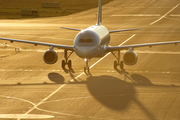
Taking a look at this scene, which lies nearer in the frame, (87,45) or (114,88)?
(114,88)

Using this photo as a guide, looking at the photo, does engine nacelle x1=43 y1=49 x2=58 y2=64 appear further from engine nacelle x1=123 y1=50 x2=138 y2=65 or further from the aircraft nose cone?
engine nacelle x1=123 y1=50 x2=138 y2=65

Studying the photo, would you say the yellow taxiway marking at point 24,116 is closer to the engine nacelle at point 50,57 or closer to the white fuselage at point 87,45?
the white fuselage at point 87,45

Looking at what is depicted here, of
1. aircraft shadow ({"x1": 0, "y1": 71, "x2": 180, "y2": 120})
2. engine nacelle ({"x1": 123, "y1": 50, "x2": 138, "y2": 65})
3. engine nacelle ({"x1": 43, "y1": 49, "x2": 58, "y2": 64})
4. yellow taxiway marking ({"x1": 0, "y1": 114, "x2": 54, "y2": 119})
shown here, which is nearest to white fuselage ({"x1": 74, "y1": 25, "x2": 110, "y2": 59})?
aircraft shadow ({"x1": 0, "y1": 71, "x2": 180, "y2": 120})

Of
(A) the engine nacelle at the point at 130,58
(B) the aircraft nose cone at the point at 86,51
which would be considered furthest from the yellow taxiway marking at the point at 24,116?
(A) the engine nacelle at the point at 130,58

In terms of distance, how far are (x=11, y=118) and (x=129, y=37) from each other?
3958 cm

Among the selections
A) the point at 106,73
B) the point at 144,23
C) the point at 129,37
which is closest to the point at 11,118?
the point at 106,73

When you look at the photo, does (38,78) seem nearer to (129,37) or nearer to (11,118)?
(11,118)

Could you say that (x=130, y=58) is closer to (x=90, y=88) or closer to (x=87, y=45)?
(x=87, y=45)

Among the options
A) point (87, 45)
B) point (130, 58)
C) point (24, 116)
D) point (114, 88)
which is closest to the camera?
point (24, 116)

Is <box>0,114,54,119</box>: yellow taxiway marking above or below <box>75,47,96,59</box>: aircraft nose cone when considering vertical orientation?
below

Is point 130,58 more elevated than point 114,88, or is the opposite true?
point 130,58

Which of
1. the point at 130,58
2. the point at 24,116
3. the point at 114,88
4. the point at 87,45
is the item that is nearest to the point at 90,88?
the point at 114,88

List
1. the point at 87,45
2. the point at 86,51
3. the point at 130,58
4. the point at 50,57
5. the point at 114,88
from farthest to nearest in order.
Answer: the point at 50,57
the point at 130,58
the point at 87,45
the point at 86,51
the point at 114,88

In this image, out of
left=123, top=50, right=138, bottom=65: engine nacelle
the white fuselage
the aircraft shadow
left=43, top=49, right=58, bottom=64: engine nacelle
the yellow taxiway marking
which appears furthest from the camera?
left=43, top=49, right=58, bottom=64: engine nacelle
